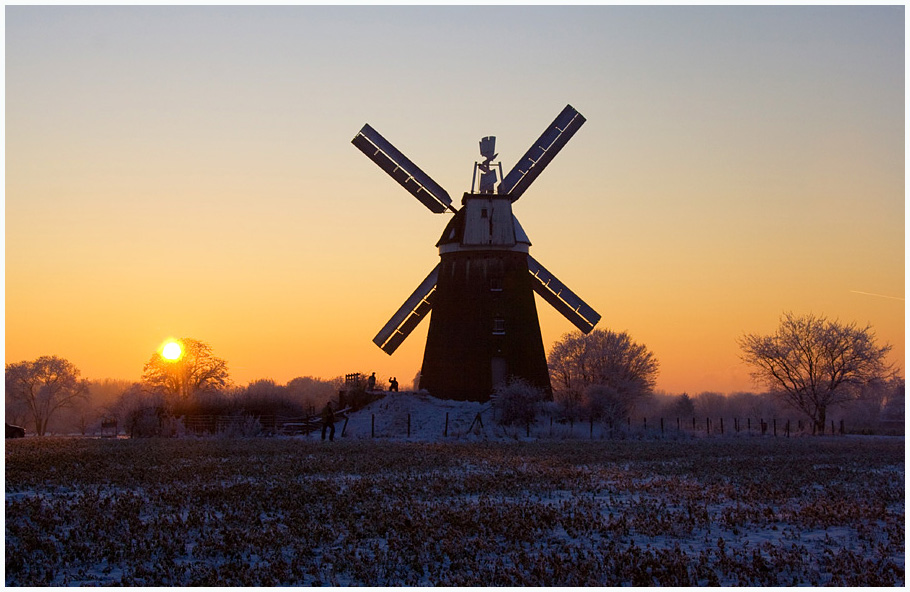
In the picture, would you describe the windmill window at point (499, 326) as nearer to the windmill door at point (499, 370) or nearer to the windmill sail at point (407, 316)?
the windmill door at point (499, 370)

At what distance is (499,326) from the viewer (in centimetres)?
4444

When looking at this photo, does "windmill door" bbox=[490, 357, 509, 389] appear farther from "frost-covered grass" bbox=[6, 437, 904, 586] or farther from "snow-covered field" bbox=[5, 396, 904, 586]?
"frost-covered grass" bbox=[6, 437, 904, 586]

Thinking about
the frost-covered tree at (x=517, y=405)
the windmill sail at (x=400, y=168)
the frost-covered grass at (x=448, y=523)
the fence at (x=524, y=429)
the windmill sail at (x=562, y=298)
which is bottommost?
the frost-covered grass at (x=448, y=523)

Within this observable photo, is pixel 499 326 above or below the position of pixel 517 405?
above

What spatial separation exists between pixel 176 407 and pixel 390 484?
105 feet

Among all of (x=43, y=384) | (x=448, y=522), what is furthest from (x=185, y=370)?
(x=448, y=522)

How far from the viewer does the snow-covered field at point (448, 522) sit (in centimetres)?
1061

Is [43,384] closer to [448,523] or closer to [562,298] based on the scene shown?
[562,298]

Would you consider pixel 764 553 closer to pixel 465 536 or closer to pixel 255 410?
pixel 465 536

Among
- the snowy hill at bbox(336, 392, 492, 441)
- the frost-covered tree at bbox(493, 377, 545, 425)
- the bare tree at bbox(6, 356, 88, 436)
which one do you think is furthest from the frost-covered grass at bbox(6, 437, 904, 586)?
the bare tree at bbox(6, 356, 88, 436)

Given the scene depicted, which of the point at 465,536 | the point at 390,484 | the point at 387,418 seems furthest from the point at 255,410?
the point at 465,536

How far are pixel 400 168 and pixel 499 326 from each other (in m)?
8.28

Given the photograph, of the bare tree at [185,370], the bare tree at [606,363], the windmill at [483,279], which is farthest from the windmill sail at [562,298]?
the bare tree at [185,370]

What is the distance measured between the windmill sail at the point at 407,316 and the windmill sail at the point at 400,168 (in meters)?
3.40
